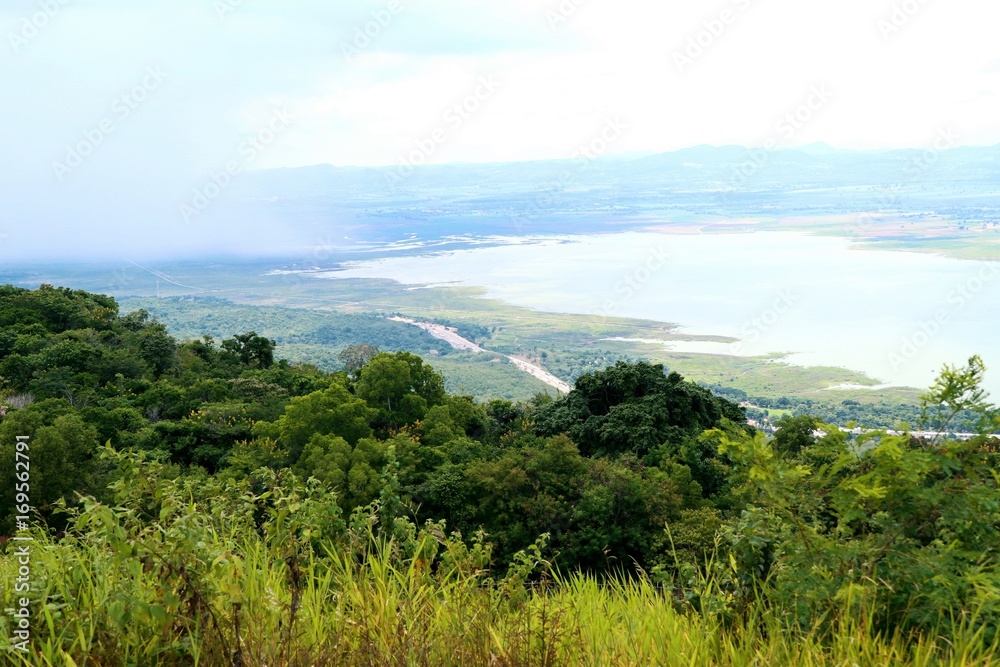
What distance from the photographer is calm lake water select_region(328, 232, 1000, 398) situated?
5322 centimetres

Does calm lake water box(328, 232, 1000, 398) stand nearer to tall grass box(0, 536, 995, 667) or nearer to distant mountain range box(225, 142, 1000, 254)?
distant mountain range box(225, 142, 1000, 254)

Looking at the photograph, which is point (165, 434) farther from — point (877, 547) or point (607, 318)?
point (607, 318)

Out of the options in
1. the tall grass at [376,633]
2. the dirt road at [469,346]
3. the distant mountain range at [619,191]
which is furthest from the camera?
the distant mountain range at [619,191]

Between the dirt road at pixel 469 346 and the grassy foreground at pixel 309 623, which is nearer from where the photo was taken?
the grassy foreground at pixel 309 623

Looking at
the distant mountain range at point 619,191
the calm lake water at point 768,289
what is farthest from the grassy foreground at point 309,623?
the distant mountain range at point 619,191

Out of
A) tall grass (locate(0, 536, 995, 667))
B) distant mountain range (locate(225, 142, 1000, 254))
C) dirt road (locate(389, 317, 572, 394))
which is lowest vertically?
dirt road (locate(389, 317, 572, 394))

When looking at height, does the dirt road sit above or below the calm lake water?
below

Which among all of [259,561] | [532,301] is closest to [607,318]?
[532,301]

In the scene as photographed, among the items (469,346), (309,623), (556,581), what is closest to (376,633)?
(309,623)

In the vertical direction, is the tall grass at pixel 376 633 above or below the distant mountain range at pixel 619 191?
below

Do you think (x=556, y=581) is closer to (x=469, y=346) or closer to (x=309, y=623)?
(x=309, y=623)

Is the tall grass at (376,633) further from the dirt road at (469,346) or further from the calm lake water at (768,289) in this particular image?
the calm lake water at (768,289)

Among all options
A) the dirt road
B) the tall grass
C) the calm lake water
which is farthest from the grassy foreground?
the calm lake water

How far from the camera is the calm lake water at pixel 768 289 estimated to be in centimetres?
5322
